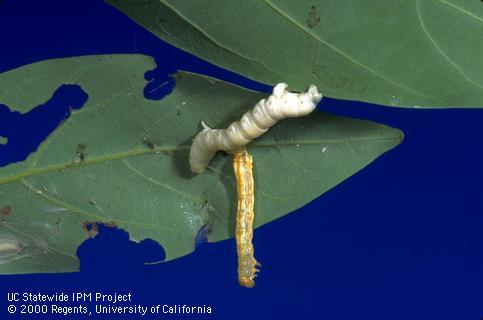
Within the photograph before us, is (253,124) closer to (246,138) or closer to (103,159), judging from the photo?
(246,138)

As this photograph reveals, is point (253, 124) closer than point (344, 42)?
No

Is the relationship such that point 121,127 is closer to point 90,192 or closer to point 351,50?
point 90,192

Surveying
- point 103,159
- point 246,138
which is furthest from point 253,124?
point 103,159

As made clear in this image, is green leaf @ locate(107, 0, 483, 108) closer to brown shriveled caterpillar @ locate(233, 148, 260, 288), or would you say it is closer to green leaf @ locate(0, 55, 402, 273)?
green leaf @ locate(0, 55, 402, 273)

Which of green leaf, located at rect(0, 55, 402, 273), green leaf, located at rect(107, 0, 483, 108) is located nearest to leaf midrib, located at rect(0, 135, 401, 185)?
green leaf, located at rect(0, 55, 402, 273)

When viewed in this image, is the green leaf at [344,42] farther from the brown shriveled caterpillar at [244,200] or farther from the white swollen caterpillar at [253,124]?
the brown shriveled caterpillar at [244,200]

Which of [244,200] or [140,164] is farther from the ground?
[140,164]
